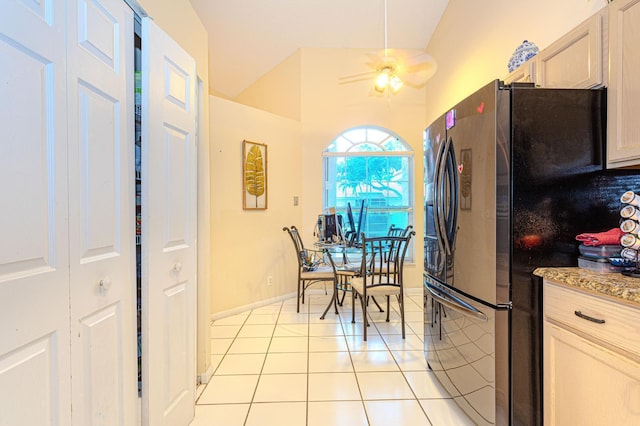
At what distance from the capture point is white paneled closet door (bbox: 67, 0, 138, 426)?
1.04 meters

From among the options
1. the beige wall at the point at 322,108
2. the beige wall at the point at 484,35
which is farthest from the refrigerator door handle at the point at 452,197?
the beige wall at the point at 322,108

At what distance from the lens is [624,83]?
4.23ft

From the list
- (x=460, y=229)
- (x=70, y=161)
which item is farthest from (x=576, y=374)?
(x=70, y=161)

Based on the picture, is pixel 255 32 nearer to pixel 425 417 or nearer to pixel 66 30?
pixel 66 30

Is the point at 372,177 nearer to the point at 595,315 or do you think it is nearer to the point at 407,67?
the point at 407,67

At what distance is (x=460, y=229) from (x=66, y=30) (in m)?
1.92

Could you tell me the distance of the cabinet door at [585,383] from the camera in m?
1.02

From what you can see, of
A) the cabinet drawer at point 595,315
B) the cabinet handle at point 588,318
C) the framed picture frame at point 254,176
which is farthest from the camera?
the framed picture frame at point 254,176

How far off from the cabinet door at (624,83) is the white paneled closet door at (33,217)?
2140 mm

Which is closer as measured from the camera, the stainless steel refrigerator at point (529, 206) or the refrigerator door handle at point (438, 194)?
the stainless steel refrigerator at point (529, 206)

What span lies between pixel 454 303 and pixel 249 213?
2.63m

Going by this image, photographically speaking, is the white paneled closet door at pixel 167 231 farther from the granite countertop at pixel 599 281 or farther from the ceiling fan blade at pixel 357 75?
the ceiling fan blade at pixel 357 75

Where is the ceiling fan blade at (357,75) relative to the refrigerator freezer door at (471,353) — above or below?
above

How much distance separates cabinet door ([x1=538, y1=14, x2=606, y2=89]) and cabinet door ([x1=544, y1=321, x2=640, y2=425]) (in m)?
1.18
